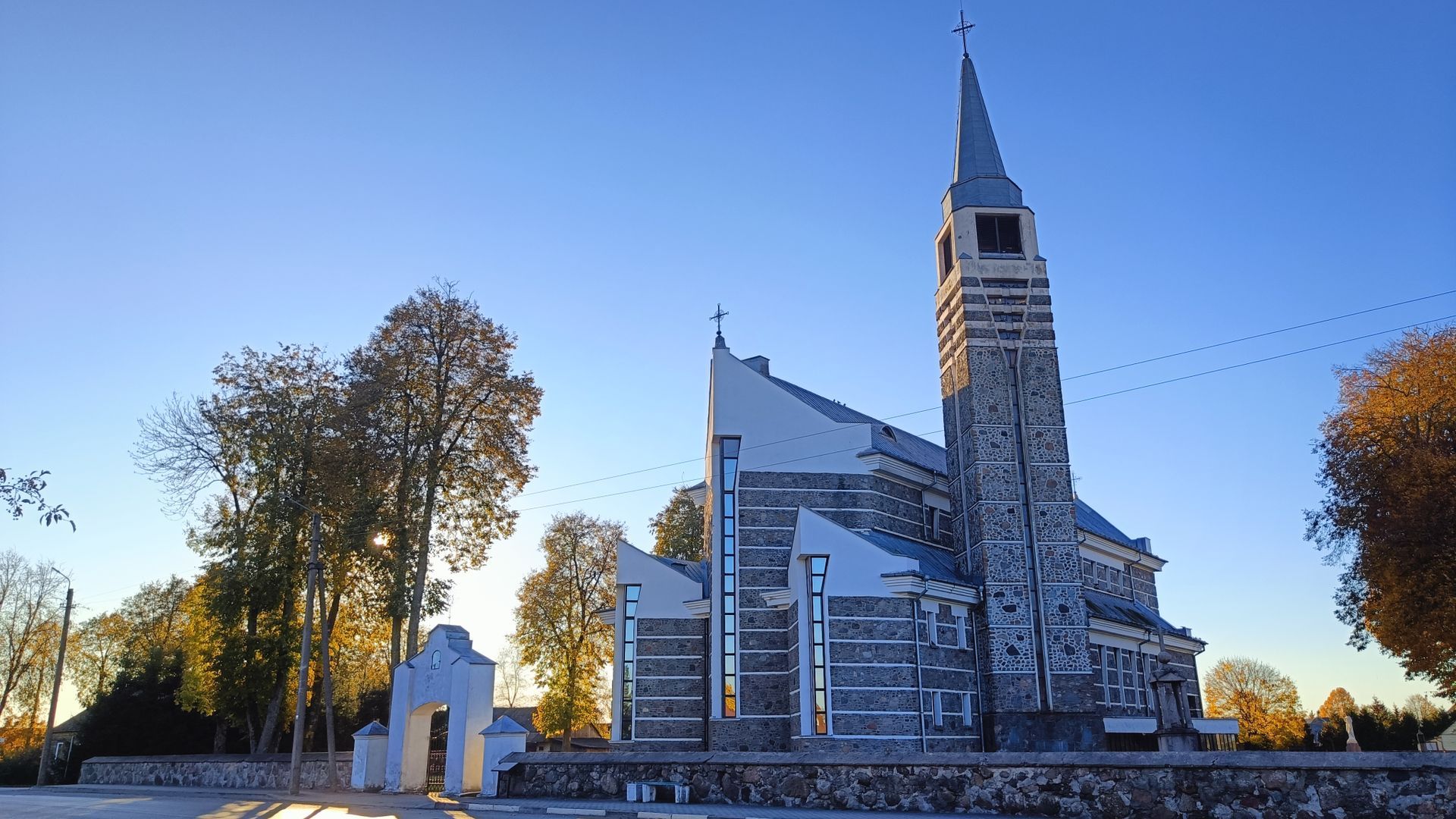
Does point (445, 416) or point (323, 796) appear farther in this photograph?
point (445, 416)

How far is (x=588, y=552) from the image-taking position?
4538 cm

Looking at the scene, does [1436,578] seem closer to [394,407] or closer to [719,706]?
[719,706]

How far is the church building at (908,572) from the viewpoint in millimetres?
27078

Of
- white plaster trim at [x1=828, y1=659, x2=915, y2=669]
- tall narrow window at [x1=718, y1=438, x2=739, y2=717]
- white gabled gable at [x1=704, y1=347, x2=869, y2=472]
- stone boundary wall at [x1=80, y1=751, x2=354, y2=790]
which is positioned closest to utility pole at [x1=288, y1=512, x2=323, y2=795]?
stone boundary wall at [x1=80, y1=751, x2=354, y2=790]

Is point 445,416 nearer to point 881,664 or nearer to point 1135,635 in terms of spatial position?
point 881,664

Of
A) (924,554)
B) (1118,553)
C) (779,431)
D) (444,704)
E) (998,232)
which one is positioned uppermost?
(998,232)

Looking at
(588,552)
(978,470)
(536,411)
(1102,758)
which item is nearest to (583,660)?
(588,552)

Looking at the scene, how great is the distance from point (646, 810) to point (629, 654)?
1602 centimetres

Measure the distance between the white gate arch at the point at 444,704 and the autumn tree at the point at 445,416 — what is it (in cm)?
539

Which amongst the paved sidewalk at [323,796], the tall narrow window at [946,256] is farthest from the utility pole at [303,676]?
the tall narrow window at [946,256]

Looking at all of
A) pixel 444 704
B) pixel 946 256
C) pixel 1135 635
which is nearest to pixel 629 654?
pixel 444 704

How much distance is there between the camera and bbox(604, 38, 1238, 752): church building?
27.1 metres

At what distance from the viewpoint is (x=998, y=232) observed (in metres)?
33.2

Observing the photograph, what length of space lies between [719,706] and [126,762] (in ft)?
75.3
